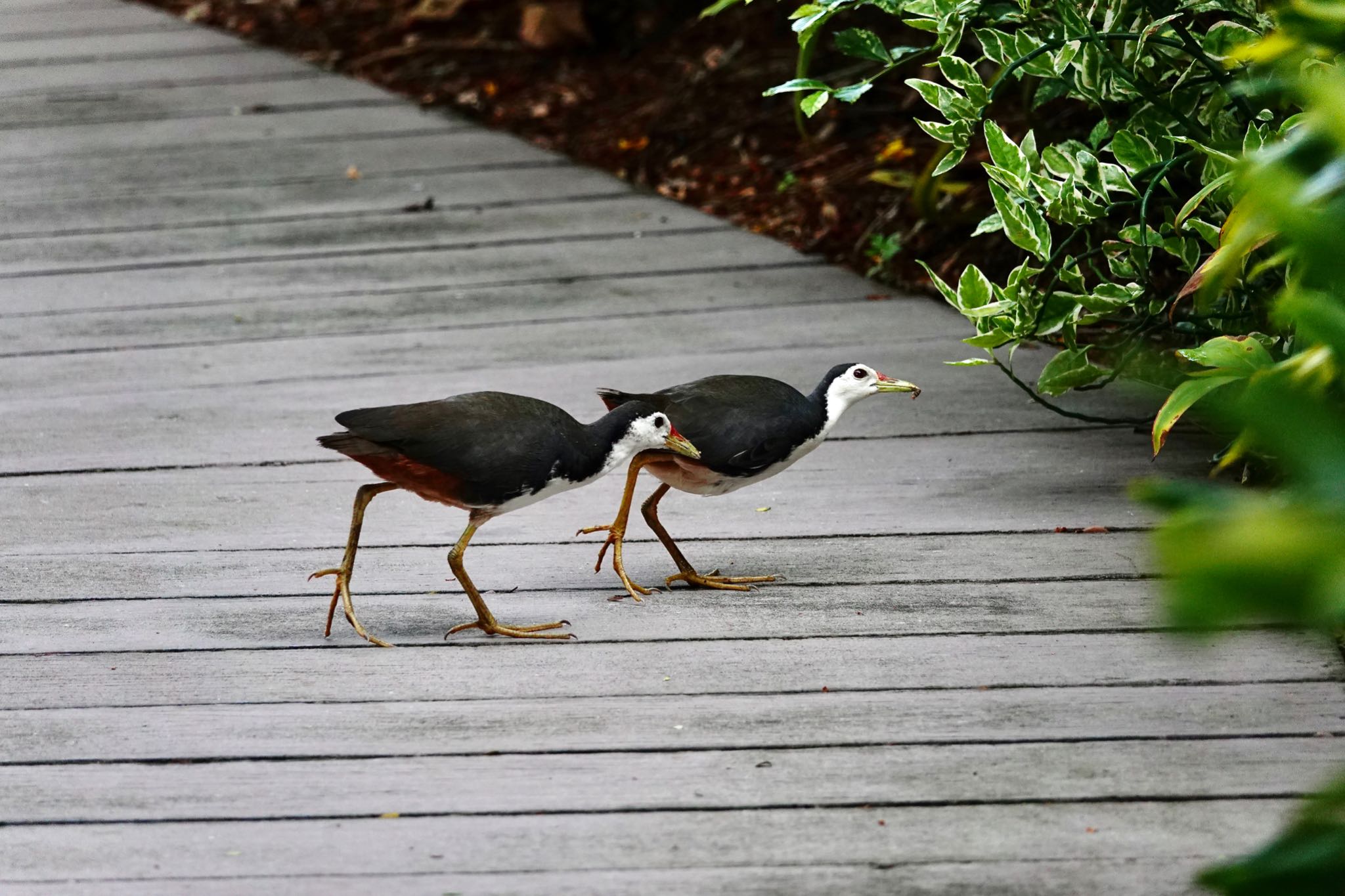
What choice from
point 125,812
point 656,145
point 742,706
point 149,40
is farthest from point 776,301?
point 149,40

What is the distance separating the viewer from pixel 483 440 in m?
2.86

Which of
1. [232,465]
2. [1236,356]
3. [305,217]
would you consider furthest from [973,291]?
[305,217]

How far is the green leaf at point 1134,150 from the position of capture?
3260 millimetres

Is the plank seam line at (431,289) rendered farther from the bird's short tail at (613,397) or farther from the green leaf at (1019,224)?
the green leaf at (1019,224)

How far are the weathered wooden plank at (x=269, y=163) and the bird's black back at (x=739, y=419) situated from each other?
309 cm

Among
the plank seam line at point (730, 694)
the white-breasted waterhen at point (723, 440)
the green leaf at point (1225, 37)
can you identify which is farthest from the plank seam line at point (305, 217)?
the plank seam line at point (730, 694)

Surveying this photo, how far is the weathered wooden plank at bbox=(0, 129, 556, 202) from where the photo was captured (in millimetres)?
5922

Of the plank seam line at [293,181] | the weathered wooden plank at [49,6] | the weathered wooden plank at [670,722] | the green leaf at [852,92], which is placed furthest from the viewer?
the weathered wooden plank at [49,6]

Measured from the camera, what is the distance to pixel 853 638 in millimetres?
2848

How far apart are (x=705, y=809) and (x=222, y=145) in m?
4.72

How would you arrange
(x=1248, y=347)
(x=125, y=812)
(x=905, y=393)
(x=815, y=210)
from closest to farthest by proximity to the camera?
(x=125, y=812) < (x=1248, y=347) < (x=905, y=393) < (x=815, y=210)

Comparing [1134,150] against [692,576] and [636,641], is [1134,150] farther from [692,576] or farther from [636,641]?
[636,641]

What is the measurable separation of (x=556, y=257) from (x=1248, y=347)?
125 inches

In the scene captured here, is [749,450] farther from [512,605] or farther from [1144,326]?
[1144,326]
